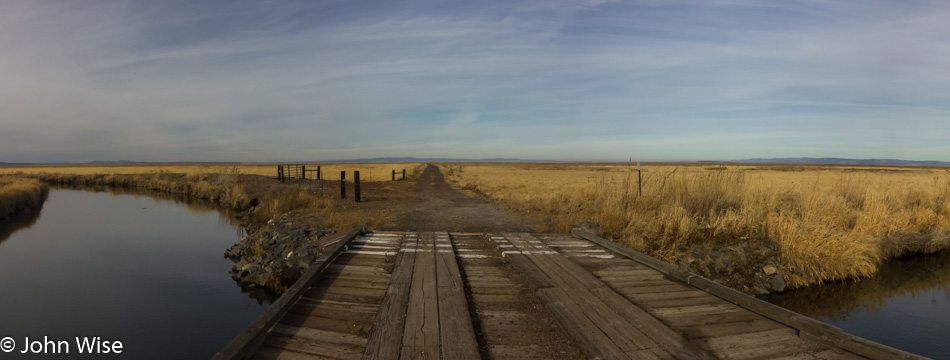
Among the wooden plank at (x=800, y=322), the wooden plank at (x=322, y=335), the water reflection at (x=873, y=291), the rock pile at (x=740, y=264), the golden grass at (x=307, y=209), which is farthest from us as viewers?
the golden grass at (x=307, y=209)

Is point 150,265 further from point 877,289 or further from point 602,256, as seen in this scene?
point 877,289

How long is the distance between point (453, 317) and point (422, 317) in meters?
0.30

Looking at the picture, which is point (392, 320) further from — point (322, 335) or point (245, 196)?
point (245, 196)

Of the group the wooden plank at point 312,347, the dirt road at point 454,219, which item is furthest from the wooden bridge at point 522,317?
the dirt road at point 454,219

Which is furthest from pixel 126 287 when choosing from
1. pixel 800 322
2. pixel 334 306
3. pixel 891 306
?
pixel 891 306

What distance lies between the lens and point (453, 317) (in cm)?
385

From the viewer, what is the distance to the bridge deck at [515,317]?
3.30m

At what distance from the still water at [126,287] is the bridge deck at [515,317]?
446cm

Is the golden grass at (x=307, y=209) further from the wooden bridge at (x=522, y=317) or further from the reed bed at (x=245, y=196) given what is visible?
the wooden bridge at (x=522, y=317)

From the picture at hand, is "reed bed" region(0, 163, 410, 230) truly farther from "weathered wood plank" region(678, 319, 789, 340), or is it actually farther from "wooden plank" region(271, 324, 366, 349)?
"weathered wood plank" region(678, 319, 789, 340)

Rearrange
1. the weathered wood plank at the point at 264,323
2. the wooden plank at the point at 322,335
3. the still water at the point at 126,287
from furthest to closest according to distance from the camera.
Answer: the still water at the point at 126,287
the wooden plank at the point at 322,335
the weathered wood plank at the point at 264,323

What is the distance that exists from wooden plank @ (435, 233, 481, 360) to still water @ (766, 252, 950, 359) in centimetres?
702

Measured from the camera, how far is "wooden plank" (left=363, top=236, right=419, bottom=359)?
10.4 ft

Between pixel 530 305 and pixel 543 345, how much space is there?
3.11ft
